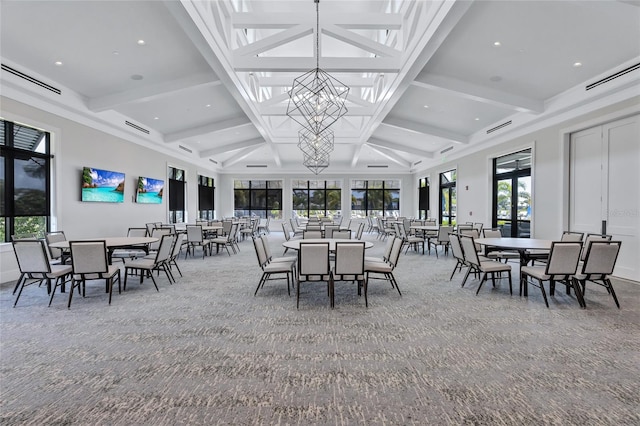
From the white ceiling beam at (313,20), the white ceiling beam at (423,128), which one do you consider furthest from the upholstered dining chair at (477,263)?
the white ceiling beam at (423,128)

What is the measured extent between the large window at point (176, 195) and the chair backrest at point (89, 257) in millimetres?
A: 7474

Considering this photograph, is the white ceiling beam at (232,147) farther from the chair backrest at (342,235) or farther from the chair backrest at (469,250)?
the chair backrest at (469,250)

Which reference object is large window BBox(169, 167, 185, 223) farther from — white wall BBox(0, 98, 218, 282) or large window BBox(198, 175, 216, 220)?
large window BBox(198, 175, 216, 220)

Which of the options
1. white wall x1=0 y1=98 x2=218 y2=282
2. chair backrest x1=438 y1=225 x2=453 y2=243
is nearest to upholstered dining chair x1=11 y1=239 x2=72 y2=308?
white wall x1=0 y1=98 x2=218 y2=282

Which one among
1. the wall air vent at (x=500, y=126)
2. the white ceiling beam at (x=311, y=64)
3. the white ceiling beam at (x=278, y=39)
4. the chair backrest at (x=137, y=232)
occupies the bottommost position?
the chair backrest at (x=137, y=232)

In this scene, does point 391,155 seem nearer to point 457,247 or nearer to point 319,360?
point 457,247

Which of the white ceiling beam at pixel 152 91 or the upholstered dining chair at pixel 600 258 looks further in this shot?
the white ceiling beam at pixel 152 91

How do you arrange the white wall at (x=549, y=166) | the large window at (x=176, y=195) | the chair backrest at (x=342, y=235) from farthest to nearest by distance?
the large window at (x=176, y=195), the chair backrest at (x=342, y=235), the white wall at (x=549, y=166)

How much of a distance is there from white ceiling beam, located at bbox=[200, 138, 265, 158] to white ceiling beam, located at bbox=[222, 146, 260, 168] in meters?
1.02

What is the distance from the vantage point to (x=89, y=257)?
404cm

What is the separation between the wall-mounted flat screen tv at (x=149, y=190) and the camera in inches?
356

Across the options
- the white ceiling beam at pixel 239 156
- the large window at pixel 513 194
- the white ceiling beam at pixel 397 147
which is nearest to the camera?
the large window at pixel 513 194

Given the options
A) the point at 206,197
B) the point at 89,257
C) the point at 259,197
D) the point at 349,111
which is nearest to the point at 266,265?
the point at 89,257

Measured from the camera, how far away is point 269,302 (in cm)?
426
